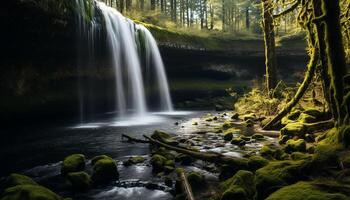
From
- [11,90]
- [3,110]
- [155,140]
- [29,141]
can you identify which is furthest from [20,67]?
[155,140]

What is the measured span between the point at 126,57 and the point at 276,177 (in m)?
19.5

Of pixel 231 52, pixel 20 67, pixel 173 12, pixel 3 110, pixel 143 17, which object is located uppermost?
pixel 173 12

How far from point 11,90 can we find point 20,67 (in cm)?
152

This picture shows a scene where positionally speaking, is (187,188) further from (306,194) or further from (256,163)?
(256,163)

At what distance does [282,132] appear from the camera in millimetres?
11297

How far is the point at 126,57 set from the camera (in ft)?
77.9

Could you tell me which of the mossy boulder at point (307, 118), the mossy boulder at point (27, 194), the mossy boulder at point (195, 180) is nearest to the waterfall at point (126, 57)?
the mossy boulder at point (307, 118)

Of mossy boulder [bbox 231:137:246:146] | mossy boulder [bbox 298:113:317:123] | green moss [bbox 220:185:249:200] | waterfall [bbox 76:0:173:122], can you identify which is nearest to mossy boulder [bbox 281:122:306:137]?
mossy boulder [bbox 298:113:317:123]

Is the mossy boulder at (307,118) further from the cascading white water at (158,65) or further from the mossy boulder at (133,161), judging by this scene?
the cascading white water at (158,65)

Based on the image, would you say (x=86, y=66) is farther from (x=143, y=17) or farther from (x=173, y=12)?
(x=173, y=12)

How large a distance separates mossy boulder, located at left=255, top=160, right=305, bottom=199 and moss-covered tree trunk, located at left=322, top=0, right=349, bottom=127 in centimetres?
270

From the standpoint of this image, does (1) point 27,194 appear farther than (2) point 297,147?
No

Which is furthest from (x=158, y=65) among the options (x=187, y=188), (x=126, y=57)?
(x=187, y=188)

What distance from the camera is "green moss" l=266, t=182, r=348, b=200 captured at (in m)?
3.98
